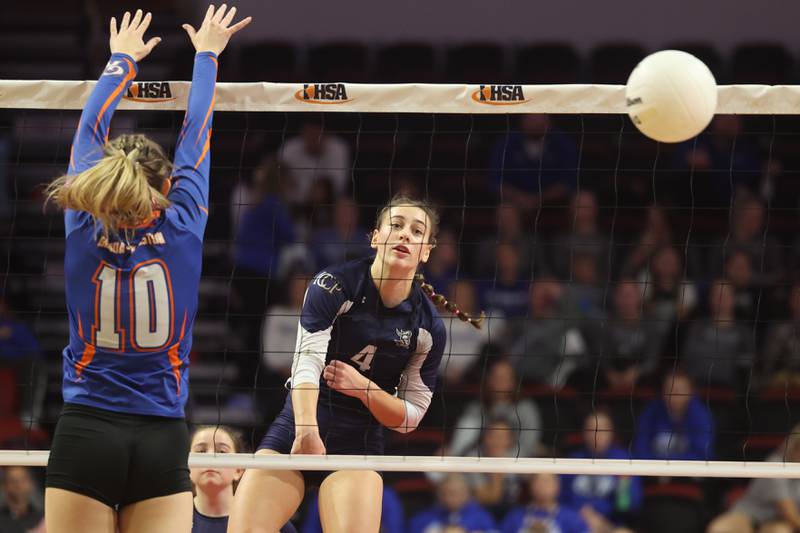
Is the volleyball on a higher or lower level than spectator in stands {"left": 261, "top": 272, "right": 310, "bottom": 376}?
higher

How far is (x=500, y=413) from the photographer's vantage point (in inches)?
374

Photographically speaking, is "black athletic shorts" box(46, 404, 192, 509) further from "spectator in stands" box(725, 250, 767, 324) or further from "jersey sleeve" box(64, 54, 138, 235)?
"spectator in stands" box(725, 250, 767, 324)

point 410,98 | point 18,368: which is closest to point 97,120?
point 410,98

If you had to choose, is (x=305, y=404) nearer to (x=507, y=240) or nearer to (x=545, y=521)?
(x=545, y=521)

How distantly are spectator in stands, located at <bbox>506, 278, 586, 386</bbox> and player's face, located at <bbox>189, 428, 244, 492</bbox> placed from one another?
4.20 m

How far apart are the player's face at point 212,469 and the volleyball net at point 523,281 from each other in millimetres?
2421

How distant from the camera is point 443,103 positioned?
5820 millimetres

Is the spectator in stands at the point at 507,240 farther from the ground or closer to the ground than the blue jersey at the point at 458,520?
farther from the ground

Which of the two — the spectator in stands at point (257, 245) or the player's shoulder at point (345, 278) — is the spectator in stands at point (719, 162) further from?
the player's shoulder at point (345, 278)

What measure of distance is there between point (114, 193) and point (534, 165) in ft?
24.5

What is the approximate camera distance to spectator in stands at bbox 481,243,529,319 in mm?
10367

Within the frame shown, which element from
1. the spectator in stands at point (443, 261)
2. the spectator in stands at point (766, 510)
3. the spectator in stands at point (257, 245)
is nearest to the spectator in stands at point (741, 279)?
the spectator in stands at point (766, 510)

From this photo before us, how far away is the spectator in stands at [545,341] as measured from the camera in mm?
9934

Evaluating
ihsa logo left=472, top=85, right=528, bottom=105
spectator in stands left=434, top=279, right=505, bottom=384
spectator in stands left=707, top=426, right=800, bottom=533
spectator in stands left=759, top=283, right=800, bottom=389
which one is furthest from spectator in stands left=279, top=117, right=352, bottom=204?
ihsa logo left=472, top=85, right=528, bottom=105
